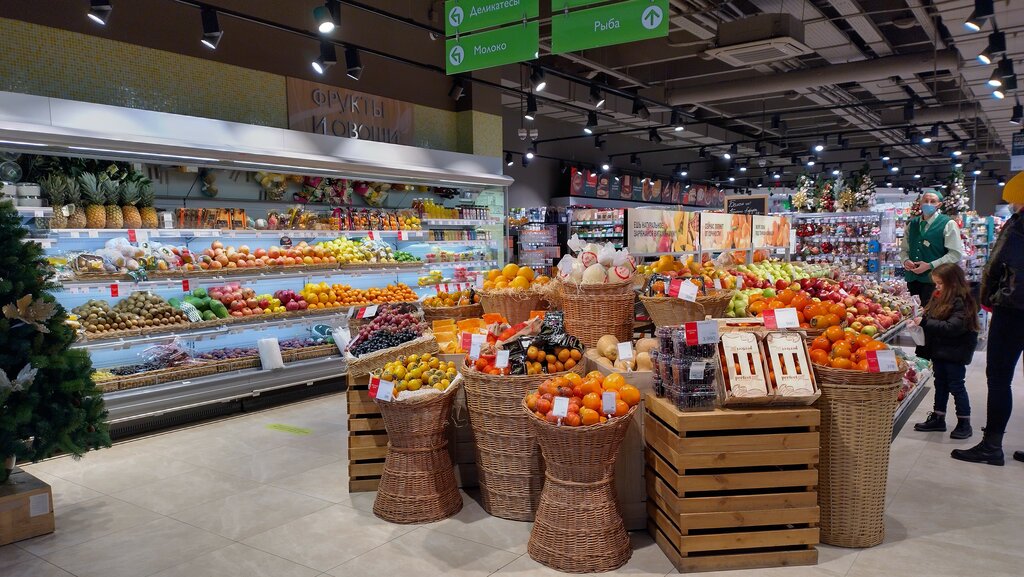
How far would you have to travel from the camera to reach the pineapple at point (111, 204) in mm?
5535

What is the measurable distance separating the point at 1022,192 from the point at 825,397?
2.56 metres

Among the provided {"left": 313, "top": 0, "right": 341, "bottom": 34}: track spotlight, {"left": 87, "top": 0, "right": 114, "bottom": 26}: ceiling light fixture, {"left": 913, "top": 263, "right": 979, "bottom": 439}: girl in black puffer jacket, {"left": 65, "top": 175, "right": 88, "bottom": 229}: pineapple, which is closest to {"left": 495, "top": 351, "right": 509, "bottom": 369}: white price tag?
{"left": 913, "top": 263, "right": 979, "bottom": 439}: girl in black puffer jacket

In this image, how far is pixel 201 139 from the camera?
5.93 m

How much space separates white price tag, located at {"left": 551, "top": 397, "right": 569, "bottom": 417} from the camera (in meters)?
3.12

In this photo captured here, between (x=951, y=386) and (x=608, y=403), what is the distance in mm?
3463

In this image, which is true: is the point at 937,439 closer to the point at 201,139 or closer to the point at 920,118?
the point at 201,139

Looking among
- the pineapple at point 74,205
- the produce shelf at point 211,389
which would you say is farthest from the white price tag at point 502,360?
the pineapple at point 74,205

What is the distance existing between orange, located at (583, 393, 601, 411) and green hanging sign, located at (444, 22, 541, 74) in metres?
3.30

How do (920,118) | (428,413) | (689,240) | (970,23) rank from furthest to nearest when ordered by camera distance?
(920,118) → (689,240) → (970,23) → (428,413)

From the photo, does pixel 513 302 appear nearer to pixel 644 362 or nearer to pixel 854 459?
pixel 644 362

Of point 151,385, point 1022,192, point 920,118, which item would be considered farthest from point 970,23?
point 920,118

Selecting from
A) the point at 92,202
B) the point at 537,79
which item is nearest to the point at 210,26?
the point at 92,202

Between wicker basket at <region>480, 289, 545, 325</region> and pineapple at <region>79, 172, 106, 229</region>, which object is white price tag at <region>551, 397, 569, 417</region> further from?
pineapple at <region>79, 172, 106, 229</region>

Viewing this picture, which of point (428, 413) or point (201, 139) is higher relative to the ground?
point (201, 139)
